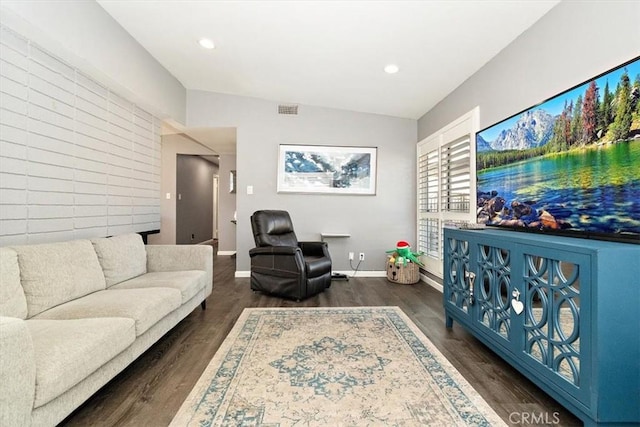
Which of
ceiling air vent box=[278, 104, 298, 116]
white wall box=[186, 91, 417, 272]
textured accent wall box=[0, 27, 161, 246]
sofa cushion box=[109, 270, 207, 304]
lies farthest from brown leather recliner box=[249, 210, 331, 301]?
ceiling air vent box=[278, 104, 298, 116]

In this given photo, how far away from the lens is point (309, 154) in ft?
14.6

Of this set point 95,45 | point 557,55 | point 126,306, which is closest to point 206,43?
point 95,45

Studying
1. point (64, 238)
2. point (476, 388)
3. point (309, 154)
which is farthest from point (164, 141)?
point (476, 388)

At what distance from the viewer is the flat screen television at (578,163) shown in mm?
1384

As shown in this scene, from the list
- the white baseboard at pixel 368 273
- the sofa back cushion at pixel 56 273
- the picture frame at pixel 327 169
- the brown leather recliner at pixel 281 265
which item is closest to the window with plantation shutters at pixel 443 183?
the white baseboard at pixel 368 273

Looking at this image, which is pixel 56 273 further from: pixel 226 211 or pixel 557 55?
pixel 226 211

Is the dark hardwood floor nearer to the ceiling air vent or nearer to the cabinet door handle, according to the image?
the cabinet door handle

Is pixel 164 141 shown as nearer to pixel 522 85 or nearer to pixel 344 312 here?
pixel 344 312

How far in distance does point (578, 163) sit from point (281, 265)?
268 centimetres

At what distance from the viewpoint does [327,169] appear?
447cm

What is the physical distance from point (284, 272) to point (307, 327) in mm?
899

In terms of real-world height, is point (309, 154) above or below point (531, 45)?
below

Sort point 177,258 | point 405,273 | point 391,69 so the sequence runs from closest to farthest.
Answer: point 177,258
point 391,69
point 405,273

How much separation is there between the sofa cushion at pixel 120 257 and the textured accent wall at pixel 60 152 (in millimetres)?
332
